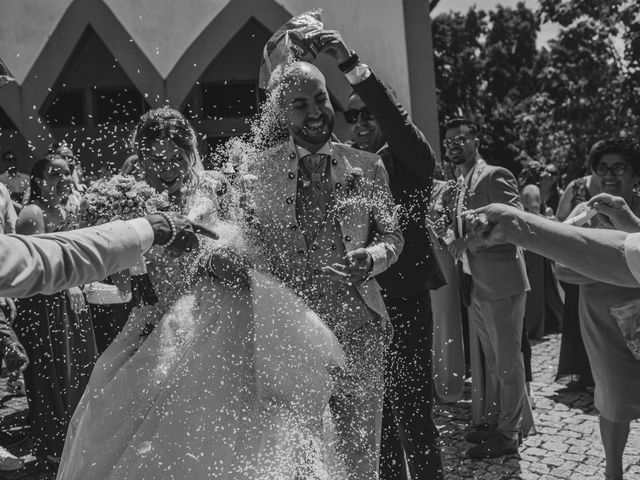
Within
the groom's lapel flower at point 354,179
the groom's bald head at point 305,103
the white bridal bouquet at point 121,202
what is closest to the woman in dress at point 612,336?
the groom's lapel flower at point 354,179

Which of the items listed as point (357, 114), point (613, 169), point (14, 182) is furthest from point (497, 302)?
point (14, 182)

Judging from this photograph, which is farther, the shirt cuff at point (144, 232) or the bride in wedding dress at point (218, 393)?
the bride in wedding dress at point (218, 393)

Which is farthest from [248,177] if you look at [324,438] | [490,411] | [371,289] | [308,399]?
[490,411]

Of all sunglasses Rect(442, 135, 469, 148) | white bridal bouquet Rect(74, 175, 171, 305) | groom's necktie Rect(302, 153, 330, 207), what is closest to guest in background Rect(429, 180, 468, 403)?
sunglasses Rect(442, 135, 469, 148)

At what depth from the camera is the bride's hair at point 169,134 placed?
11.2 ft

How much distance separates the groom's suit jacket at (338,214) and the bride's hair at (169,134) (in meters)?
0.58

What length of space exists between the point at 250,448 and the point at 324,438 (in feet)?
1.21

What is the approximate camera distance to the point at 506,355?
435 cm

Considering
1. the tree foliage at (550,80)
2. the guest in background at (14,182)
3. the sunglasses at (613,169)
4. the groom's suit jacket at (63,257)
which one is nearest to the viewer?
the groom's suit jacket at (63,257)

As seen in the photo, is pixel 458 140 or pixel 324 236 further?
pixel 458 140

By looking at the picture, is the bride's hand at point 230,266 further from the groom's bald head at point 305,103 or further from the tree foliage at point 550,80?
the tree foliage at point 550,80

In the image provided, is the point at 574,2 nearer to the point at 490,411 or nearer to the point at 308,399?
the point at 490,411

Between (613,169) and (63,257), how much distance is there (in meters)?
3.07

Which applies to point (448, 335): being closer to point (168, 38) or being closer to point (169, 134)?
point (169, 134)
